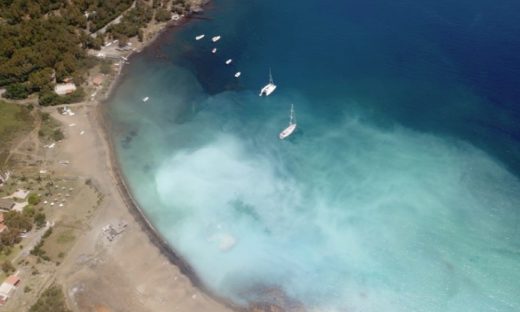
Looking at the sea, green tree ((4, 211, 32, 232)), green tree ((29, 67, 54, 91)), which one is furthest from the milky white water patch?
green tree ((29, 67, 54, 91))

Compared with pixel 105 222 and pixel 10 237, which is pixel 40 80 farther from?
pixel 105 222

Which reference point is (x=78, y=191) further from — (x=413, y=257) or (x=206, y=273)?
(x=413, y=257)

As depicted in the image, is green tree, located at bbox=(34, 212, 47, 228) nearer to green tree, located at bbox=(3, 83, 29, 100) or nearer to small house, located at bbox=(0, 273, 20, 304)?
small house, located at bbox=(0, 273, 20, 304)

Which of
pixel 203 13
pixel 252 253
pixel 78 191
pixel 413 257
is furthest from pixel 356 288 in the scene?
pixel 203 13

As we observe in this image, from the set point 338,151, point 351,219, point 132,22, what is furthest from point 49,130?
point 351,219

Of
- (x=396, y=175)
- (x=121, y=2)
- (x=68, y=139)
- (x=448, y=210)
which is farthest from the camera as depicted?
(x=121, y=2)

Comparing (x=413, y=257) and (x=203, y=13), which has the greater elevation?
(x=203, y=13)
